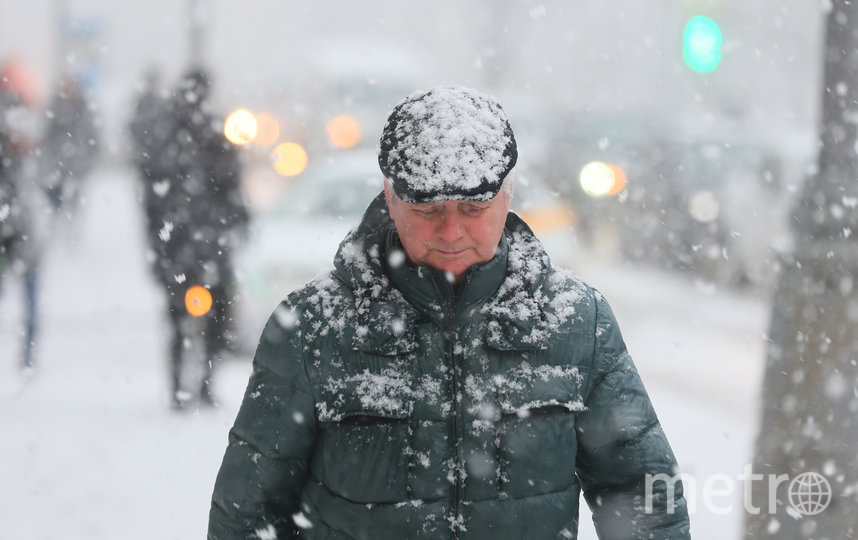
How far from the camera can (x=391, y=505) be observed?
177 centimetres

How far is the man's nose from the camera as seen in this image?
174 cm

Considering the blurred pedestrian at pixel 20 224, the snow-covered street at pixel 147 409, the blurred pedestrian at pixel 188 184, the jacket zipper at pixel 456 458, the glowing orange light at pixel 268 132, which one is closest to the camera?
the jacket zipper at pixel 456 458

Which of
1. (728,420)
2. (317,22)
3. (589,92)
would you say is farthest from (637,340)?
(317,22)

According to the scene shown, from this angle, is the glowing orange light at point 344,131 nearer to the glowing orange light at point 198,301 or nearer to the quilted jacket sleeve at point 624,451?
the glowing orange light at point 198,301

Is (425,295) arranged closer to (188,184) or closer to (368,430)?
(368,430)

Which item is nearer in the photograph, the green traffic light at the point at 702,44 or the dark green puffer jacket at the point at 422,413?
the dark green puffer jacket at the point at 422,413

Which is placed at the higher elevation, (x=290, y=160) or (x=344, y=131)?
(x=344, y=131)

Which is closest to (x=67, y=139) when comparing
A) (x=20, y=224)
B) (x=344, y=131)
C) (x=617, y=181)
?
(x=20, y=224)

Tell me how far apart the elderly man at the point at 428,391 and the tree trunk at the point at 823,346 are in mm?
2115

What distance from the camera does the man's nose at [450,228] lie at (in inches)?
68.4

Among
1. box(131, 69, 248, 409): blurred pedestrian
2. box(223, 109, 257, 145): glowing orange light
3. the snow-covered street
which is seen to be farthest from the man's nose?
box(223, 109, 257, 145): glowing orange light

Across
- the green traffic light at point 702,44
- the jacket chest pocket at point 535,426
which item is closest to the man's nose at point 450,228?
the jacket chest pocket at point 535,426

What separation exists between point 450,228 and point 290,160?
18188 millimetres

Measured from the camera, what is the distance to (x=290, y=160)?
1958cm
